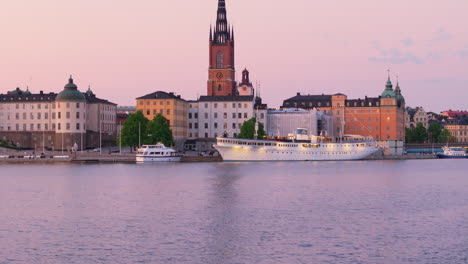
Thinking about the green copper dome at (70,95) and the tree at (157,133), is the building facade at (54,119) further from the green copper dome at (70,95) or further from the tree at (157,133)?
the tree at (157,133)

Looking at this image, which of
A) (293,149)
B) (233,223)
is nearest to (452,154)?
(293,149)

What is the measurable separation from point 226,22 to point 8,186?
12601 centimetres

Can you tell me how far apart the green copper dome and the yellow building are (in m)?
Result: 16.2

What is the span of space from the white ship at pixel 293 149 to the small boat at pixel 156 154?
865 centimetres

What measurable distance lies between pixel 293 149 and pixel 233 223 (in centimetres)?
10078

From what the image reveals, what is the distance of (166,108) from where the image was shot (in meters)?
164

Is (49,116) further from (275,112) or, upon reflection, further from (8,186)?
(8,186)

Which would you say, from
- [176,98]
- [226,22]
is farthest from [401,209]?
[226,22]

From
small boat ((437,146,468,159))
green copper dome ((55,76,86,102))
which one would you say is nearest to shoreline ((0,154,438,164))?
green copper dome ((55,76,86,102))

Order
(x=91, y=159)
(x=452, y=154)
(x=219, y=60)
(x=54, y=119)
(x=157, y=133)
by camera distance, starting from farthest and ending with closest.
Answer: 1. (x=219, y=60)
2. (x=452, y=154)
3. (x=54, y=119)
4. (x=157, y=133)
5. (x=91, y=159)

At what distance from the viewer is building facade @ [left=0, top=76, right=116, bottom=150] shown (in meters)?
149

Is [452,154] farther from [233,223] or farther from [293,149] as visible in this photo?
[233,223]

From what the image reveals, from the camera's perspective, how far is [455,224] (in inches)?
1714

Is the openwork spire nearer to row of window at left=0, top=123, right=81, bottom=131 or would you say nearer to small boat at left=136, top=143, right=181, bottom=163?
row of window at left=0, top=123, right=81, bottom=131
